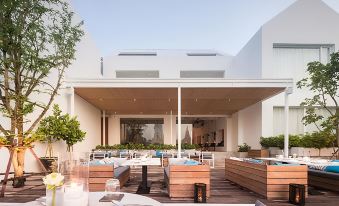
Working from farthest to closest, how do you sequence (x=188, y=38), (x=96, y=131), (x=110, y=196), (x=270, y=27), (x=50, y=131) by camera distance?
1. (x=188, y=38)
2. (x=96, y=131)
3. (x=270, y=27)
4. (x=50, y=131)
5. (x=110, y=196)

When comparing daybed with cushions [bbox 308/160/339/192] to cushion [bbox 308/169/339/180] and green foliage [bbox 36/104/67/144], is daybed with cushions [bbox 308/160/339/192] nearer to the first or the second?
cushion [bbox 308/169/339/180]

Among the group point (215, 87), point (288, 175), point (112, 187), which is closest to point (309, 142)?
point (215, 87)

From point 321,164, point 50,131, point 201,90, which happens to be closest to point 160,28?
Answer: point 201,90

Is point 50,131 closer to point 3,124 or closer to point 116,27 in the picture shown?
point 3,124

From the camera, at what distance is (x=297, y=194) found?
541 cm

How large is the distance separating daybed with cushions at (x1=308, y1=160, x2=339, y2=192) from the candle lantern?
6.36 meters

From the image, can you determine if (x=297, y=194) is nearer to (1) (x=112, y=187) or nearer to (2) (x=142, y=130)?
(1) (x=112, y=187)

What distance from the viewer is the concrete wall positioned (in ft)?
48.6

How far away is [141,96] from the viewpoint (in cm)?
1301

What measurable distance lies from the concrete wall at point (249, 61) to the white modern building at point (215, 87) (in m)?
0.05

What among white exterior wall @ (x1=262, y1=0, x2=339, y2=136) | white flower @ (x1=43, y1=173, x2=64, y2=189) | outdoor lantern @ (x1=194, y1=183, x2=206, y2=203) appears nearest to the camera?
white flower @ (x1=43, y1=173, x2=64, y2=189)

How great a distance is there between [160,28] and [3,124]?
17.5 metres

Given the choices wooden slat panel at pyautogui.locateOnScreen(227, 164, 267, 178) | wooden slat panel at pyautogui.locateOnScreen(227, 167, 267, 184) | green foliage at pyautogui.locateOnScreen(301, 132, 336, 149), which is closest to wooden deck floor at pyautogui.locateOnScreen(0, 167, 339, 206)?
wooden slat panel at pyautogui.locateOnScreen(227, 167, 267, 184)

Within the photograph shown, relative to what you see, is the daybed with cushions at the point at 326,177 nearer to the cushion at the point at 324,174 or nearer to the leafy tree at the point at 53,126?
the cushion at the point at 324,174
